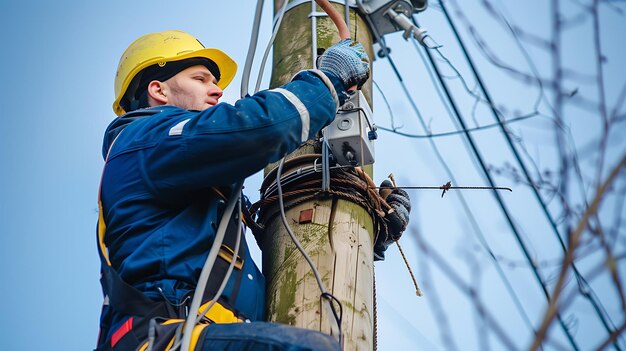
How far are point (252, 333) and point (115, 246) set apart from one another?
0.61 meters

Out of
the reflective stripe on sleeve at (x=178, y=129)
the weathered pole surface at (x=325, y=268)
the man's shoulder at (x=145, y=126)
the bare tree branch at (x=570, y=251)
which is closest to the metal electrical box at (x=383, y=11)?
the weathered pole surface at (x=325, y=268)

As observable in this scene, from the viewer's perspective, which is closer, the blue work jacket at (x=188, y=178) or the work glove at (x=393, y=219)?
the blue work jacket at (x=188, y=178)

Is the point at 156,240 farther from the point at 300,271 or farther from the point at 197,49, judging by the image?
the point at 197,49

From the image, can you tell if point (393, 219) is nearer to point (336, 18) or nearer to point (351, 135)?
point (351, 135)

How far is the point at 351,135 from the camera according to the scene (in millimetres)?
2730

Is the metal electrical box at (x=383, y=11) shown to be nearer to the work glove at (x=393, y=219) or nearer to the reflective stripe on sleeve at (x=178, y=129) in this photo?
the work glove at (x=393, y=219)

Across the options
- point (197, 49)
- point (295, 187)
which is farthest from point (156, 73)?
point (295, 187)

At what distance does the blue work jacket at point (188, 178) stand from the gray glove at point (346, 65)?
0.09 meters

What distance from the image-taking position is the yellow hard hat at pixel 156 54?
3.19 meters

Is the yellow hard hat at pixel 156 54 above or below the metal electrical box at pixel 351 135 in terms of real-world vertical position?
above

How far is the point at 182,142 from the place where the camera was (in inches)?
94.7

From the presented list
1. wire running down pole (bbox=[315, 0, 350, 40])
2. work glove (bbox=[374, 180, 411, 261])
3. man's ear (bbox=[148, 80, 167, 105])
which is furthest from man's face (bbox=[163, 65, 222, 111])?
work glove (bbox=[374, 180, 411, 261])

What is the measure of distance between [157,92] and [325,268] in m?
1.01

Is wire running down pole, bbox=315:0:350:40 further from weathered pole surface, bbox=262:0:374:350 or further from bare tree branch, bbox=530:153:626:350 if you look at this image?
bare tree branch, bbox=530:153:626:350
